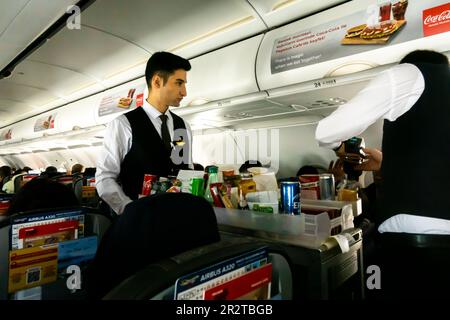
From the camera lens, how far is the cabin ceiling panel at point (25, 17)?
6.55ft

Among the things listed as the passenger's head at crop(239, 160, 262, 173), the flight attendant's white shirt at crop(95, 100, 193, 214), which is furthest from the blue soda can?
the passenger's head at crop(239, 160, 262, 173)

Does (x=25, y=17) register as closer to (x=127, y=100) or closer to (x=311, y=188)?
(x=127, y=100)

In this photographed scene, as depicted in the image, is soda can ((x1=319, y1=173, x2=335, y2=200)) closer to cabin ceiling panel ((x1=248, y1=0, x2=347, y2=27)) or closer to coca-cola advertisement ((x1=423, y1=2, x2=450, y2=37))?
coca-cola advertisement ((x1=423, y1=2, x2=450, y2=37))

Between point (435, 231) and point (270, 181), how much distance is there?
2.46ft

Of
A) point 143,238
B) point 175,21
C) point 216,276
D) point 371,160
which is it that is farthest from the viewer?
point 175,21

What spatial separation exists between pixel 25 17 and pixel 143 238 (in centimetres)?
225

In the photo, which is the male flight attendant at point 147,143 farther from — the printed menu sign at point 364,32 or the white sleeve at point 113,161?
the printed menu sign at point 364,32

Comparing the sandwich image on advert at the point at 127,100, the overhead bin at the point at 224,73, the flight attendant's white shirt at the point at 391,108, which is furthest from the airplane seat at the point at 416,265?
the sandwich image on advert at the point at 127,100

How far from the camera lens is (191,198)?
947 millimetres

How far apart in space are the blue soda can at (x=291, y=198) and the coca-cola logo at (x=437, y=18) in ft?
4.88

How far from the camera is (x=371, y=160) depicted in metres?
1.72

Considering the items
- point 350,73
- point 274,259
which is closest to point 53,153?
point 350,73

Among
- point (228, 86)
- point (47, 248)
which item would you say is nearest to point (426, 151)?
point (47, 248)
